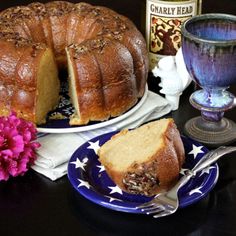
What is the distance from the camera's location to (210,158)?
0.99 m

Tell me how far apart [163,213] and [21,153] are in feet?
0.90

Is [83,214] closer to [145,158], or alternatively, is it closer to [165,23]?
[145,158]

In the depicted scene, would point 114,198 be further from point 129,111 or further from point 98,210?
point 129,111

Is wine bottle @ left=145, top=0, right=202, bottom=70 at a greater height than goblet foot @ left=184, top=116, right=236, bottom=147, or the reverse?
wine bottle @ left=145, top=0, right=202, bottom=70

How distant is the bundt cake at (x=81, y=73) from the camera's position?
1135 millimetres

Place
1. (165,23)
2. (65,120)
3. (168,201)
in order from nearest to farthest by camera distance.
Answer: (168,201), (65,120), (165,23)

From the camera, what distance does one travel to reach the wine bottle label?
4.14 ft

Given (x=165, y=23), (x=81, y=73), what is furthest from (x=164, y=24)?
(x=81, y=73)

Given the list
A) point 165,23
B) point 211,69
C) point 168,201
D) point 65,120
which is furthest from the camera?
point 165,23

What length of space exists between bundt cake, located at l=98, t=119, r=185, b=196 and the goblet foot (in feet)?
0.46

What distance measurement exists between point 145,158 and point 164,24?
454 mm

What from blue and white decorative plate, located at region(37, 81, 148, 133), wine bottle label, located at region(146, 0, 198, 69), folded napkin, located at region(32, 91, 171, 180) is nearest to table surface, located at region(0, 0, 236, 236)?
folded napkin, located at region(32, 91, 171, 180)

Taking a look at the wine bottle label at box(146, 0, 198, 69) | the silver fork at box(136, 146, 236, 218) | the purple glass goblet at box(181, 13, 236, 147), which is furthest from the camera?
the wine bottle label at box(146, 0, 198, 69)

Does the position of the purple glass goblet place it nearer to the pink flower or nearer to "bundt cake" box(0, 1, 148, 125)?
"bundt cake" box(0, 1, 148, 125)
